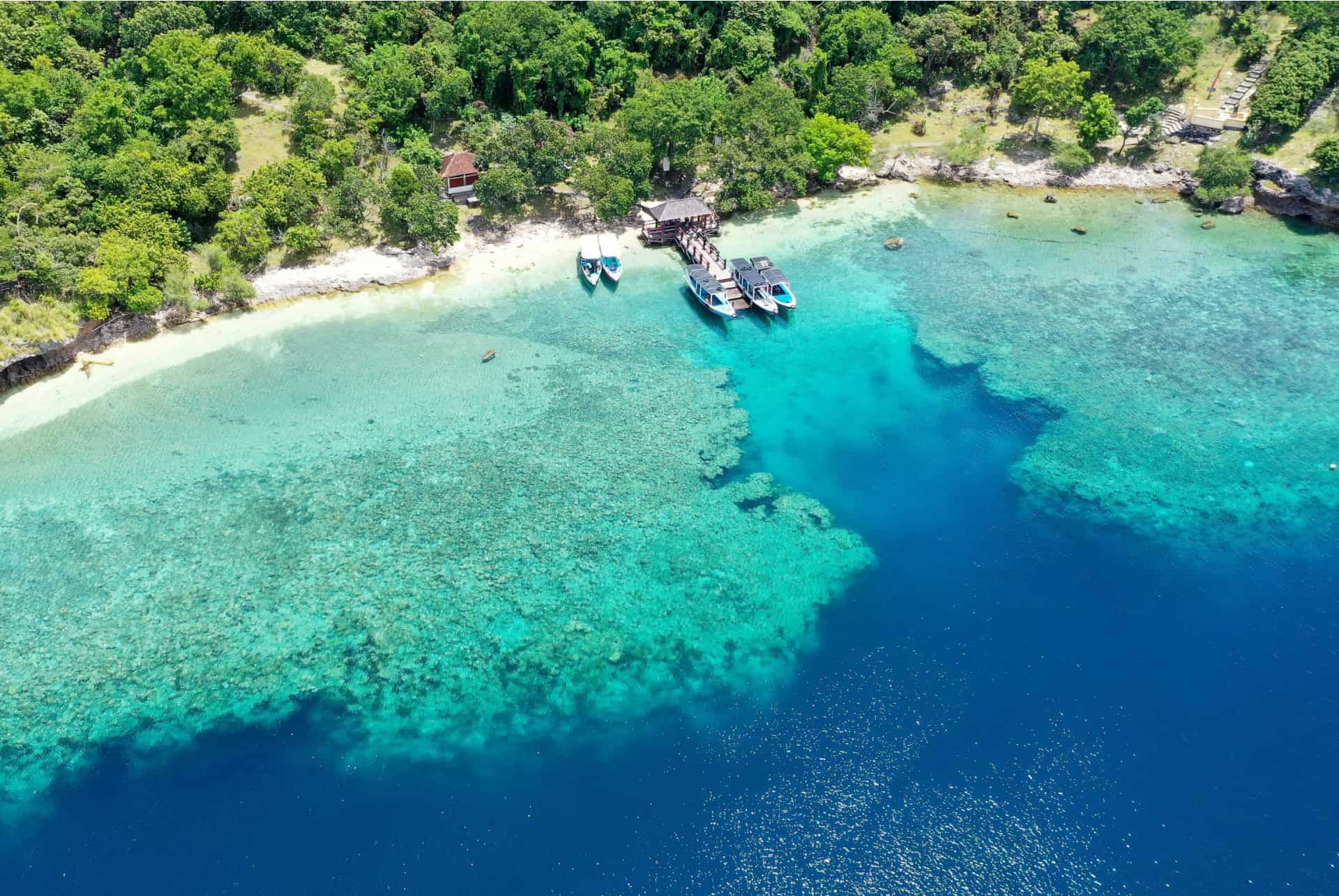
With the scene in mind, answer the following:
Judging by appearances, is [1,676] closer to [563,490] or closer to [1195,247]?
[563,490]

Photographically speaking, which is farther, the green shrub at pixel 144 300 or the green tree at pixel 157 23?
the green tree at pixel 157 23

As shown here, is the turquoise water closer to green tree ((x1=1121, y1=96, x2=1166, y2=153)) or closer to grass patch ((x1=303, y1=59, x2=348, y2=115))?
green tree ((x1=1121, y1=96, x2=1166, y2=153))

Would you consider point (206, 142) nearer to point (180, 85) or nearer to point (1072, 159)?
point (180, 85)

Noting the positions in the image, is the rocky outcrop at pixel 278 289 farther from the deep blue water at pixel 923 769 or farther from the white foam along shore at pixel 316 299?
the deep blue water at pixel 923 769

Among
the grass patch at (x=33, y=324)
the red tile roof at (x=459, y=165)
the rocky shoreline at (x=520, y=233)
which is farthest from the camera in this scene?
the red tile roof at (x=459, y=165)

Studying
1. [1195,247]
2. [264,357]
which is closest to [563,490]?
[264,357]


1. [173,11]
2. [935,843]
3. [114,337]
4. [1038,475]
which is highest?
[173,11]

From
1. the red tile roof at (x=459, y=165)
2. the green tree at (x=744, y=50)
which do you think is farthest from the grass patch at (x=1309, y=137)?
the red tile roof at (x=459, y=165)
